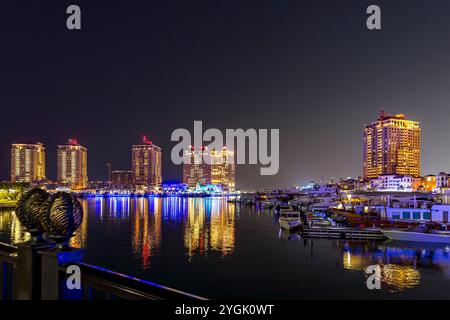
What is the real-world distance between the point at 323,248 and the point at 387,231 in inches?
312

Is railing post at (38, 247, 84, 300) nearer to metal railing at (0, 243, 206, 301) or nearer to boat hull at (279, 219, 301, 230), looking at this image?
metal railing at (0, 243, 206, 301)

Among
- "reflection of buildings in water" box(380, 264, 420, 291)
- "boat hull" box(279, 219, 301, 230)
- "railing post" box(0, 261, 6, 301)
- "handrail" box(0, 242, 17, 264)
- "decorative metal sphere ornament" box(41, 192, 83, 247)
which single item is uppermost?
"decorative metal sphere ornament" box(41, 192, 83, 247)

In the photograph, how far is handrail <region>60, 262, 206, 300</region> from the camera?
3.03 m

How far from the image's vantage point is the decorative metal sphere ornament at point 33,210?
4355 millimetres

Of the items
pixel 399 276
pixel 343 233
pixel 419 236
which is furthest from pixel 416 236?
pixel 399 276

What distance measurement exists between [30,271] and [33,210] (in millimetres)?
783

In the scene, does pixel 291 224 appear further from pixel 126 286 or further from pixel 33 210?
pixel 126 286

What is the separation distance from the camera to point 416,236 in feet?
126

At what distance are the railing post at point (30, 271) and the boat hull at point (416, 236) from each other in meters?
40.3

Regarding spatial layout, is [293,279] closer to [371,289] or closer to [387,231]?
[371,289]

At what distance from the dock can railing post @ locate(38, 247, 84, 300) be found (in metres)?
41.7
